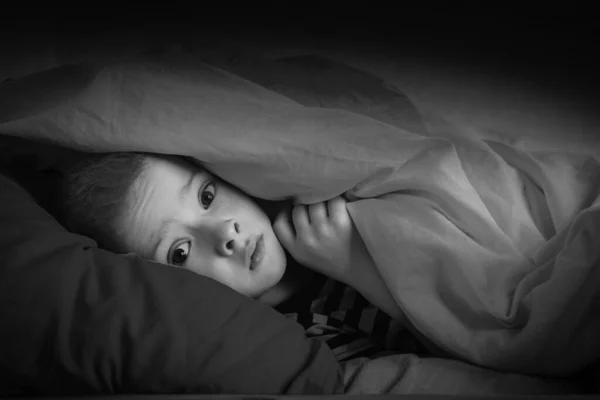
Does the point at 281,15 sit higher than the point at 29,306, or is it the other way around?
the point at 281,15

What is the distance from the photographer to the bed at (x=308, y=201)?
388mm

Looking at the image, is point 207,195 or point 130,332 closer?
point 130,332

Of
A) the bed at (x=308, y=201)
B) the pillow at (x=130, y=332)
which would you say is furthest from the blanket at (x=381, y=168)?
the pillow at (x=130, y=332)

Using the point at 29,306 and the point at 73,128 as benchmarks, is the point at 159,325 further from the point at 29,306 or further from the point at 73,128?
the point at 73,128

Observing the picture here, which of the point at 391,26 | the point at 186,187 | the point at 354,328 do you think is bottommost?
the point at 354,328

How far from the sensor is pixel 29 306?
1.27 ft

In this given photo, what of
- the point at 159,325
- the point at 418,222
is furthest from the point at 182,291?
the point at 418,222

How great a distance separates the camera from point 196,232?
0.55 metres

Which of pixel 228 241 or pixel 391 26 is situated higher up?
pixel 391 26

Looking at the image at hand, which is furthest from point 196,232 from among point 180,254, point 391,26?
point 391,26

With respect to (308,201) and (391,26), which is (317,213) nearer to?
(308,201)

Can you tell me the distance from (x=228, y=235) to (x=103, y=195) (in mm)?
134

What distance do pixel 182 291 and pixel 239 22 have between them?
29cm

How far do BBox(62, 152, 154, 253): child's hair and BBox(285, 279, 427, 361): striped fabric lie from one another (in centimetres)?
21
